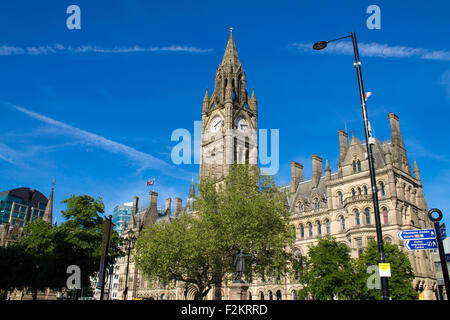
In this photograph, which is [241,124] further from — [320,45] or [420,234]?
[420,234]

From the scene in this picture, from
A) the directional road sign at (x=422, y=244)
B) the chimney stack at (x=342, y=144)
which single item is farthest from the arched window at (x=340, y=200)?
the directional road sign at (x=422, y=244)

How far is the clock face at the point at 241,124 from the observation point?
2879 inches

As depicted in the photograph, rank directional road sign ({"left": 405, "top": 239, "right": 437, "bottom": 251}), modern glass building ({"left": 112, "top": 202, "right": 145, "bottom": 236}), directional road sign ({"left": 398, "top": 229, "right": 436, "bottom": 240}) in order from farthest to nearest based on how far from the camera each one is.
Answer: modern glass building ({"left": 112, "top": 202, "right": 145, "bottom": 236}) → directional road sign ({"left": 398, "top": 229, "right": 436, "bottom": 240}) → directional road sign ({"left": 405, "top": 239, "right": 437, "bottom": 251})

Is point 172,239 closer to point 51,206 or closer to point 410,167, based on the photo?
point 410,167

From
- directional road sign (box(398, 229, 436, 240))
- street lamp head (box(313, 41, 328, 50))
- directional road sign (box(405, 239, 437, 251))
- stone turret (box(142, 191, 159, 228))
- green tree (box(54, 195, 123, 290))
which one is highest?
stone turret (box(142, 191, 159, 228))

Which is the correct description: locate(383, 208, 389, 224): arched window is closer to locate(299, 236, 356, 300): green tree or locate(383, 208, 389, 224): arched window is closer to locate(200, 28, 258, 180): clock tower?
locate(299, 236, 356, 300): green tree

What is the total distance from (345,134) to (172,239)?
31.0m

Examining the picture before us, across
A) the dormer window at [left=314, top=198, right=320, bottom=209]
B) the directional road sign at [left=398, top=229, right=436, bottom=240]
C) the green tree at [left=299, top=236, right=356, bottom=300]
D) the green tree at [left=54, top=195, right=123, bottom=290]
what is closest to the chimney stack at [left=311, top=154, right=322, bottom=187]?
the dormer window at [left=314, top=198, right=320, bottom=209]

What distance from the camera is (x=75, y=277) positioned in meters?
37.3

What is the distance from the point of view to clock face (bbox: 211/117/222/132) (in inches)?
2896

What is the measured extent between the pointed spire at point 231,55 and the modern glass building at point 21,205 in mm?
105787

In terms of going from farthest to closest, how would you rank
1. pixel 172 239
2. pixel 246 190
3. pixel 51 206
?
pixel 51 206 → pixel 246 190 → pixel 172 239

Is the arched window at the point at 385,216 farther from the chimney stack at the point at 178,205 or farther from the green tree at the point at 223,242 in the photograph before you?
the chimney stack at the point at 178,205
